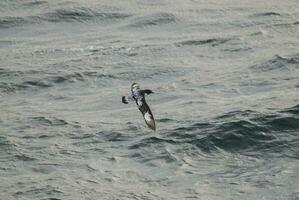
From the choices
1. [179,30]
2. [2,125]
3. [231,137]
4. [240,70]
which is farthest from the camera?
[179,30]

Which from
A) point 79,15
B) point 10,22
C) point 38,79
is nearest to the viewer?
point 38,79

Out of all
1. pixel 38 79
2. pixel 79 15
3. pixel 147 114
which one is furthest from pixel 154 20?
pixel 147 114

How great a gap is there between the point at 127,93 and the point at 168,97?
122 centimetres

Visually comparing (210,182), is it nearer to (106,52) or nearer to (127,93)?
(127,93)

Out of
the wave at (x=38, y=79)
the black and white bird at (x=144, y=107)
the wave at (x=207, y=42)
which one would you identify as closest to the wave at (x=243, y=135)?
the black and white bird at (x=144, y=107)

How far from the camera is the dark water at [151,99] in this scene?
61.2 feet

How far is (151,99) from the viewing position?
2384cm

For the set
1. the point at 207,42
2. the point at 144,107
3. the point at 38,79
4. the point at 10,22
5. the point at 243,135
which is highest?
the point at 144,107

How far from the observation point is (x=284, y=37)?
28344 millimetres

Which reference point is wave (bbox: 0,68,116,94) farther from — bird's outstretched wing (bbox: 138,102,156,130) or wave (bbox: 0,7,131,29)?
bird's outstretched wing (bbox: 138,102,156,130)

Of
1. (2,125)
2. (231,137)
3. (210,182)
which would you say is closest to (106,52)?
(2,125)

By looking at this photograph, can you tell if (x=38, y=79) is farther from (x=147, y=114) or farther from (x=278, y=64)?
(x=147, y=114)

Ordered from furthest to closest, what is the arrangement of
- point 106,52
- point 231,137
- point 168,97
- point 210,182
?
1. point 106,52
2. point 168,97
3. point 231,137
4. point 210,182

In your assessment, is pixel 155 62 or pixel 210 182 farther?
pixel 155 62
